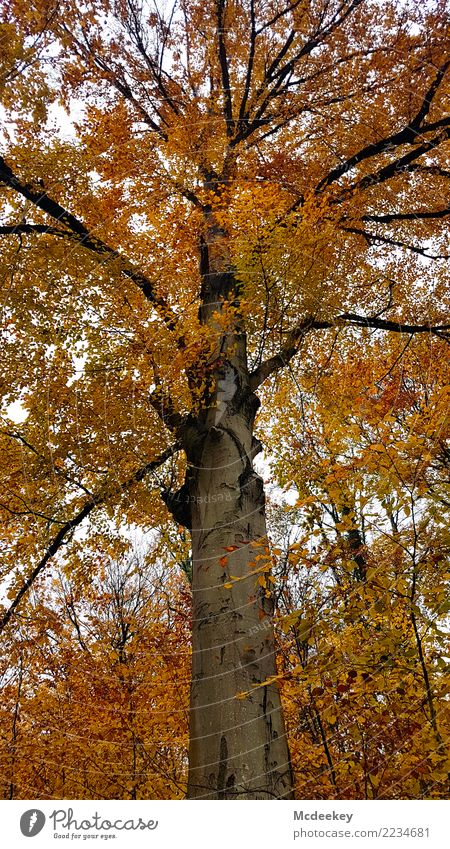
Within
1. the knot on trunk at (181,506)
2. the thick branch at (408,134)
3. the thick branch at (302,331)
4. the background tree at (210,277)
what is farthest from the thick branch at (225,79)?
the knot on trunk at (181,506)

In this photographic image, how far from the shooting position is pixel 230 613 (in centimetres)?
390

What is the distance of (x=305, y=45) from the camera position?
9.52 m

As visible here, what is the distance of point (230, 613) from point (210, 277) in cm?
482

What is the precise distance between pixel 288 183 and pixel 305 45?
2959 mm

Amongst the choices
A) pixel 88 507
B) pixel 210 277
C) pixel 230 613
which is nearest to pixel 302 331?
pixel 210 277

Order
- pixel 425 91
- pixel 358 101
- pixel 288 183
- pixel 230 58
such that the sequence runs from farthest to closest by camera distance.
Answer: pixel 230 58 → pixel 358 101 → pixel 288 183 → pixel 425 91

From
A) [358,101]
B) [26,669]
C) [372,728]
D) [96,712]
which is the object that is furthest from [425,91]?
[26,669]

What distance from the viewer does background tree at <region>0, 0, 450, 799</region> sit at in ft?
13.3

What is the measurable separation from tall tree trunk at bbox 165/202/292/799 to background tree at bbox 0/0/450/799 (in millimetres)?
16

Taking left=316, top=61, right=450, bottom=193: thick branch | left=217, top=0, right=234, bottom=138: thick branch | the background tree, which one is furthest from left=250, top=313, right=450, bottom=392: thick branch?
left=217, top=0, right=234, bottom=138: thick branch

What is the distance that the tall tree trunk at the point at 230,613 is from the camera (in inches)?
131

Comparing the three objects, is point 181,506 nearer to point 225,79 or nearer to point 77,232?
point 77,232

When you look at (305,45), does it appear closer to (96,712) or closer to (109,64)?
(109,64)
